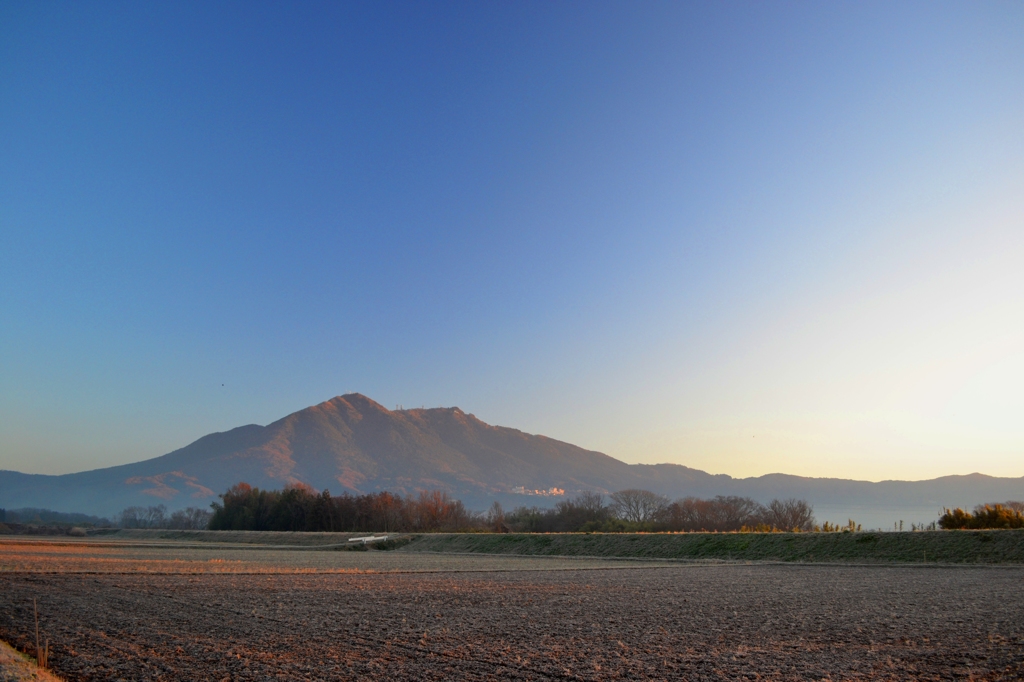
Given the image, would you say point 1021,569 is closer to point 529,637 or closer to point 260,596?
point 529,637

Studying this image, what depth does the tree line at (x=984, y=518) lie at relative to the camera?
37188 millimetres

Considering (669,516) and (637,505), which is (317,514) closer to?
(637,505)

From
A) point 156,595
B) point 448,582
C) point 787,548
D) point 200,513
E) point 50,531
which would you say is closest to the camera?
point 156,595

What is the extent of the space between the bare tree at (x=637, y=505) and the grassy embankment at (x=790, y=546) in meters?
45.3

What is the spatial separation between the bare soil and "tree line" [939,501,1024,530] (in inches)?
729

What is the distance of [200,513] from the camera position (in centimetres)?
17388

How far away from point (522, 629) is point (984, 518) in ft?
129

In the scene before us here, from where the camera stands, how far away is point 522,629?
42.0 feet

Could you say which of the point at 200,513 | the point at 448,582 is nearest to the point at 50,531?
the point at 200,513

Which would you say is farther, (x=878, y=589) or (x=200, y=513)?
(x=200, y=513)

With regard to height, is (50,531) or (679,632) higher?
(679,632)

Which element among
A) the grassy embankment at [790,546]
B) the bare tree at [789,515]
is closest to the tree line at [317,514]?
the bare tree at [789,515]

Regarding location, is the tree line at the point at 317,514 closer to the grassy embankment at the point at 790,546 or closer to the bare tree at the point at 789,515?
the bare tree at the point at 789,515

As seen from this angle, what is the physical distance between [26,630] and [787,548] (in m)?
36.5
